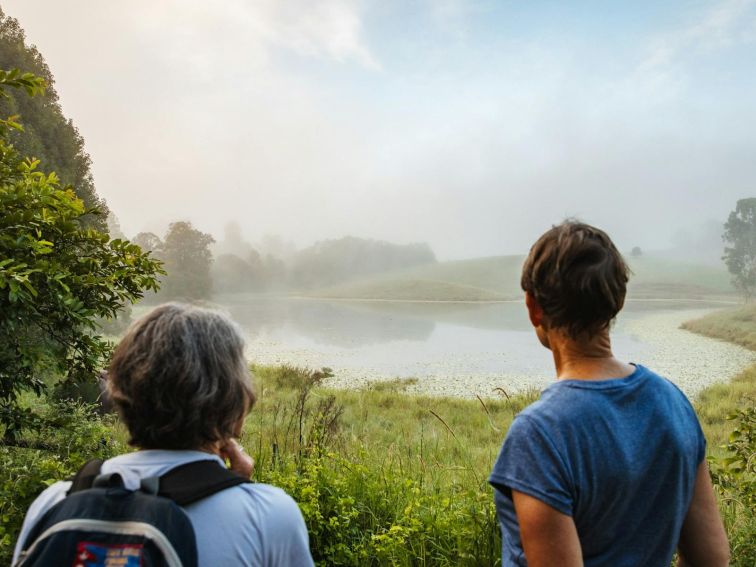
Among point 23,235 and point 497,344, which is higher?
point 23,235

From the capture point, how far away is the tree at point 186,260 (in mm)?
30459

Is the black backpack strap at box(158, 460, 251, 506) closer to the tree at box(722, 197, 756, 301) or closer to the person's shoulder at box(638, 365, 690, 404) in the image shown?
the person's shoulder at box(638, 365, 690, 404)

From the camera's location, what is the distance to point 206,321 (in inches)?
45.5

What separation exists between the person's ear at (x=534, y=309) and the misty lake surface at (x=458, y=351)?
32.1ft

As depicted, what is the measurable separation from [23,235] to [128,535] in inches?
86.6

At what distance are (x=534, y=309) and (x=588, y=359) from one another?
18cm

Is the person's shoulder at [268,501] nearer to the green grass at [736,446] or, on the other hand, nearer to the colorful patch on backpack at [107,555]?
the colorful patch on backpack at [107,555]

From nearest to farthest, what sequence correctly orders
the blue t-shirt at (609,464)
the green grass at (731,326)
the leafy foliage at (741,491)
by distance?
1. the blue t-shirt at (609,464)
2. the leafy foliage at (741,491)
3. the green grass at (731,326)

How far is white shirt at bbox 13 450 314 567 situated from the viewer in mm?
933

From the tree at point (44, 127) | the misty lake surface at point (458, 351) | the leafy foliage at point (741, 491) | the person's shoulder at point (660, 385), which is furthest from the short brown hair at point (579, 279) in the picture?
the tree at point (44, 127)

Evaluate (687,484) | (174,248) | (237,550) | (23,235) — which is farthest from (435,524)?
(174,248)

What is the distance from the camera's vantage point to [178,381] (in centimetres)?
107

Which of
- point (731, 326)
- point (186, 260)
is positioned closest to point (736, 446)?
point (731, 326)

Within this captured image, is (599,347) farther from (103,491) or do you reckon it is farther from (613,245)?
(103,491)
